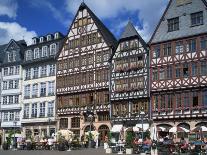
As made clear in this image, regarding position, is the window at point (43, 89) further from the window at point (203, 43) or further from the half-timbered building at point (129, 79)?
the window at point (203, 43)

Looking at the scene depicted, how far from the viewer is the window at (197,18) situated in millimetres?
45006

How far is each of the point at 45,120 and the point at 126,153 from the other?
26950mm

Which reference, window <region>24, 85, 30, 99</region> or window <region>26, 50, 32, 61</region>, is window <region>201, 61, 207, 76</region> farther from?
window <region>26, 50, 32, 61</region>

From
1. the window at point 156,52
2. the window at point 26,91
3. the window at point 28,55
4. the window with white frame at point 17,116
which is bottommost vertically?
the window with white frame at point 17,116

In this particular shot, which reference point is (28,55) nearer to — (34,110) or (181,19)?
(34,110)

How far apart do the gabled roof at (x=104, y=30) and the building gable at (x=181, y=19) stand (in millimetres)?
6940

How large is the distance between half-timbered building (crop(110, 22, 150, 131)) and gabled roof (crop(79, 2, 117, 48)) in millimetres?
2431

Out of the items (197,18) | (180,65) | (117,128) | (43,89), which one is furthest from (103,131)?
(197,18)

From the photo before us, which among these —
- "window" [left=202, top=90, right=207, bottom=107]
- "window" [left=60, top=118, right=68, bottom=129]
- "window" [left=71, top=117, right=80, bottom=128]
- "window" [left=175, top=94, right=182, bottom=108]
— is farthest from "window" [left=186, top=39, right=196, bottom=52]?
"window" [left=60, top=118, right=68, bottom=129]

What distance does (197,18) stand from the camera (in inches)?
1783

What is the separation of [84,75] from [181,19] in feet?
49.9

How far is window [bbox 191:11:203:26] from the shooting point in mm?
45006

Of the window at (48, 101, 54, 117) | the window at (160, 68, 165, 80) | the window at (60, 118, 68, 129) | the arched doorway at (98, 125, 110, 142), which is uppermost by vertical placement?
the window at (160, 68, 165, 80)

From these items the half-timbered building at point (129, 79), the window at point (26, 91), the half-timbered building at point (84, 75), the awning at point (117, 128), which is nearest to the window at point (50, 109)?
the half-timbered building at point (84, 75)
